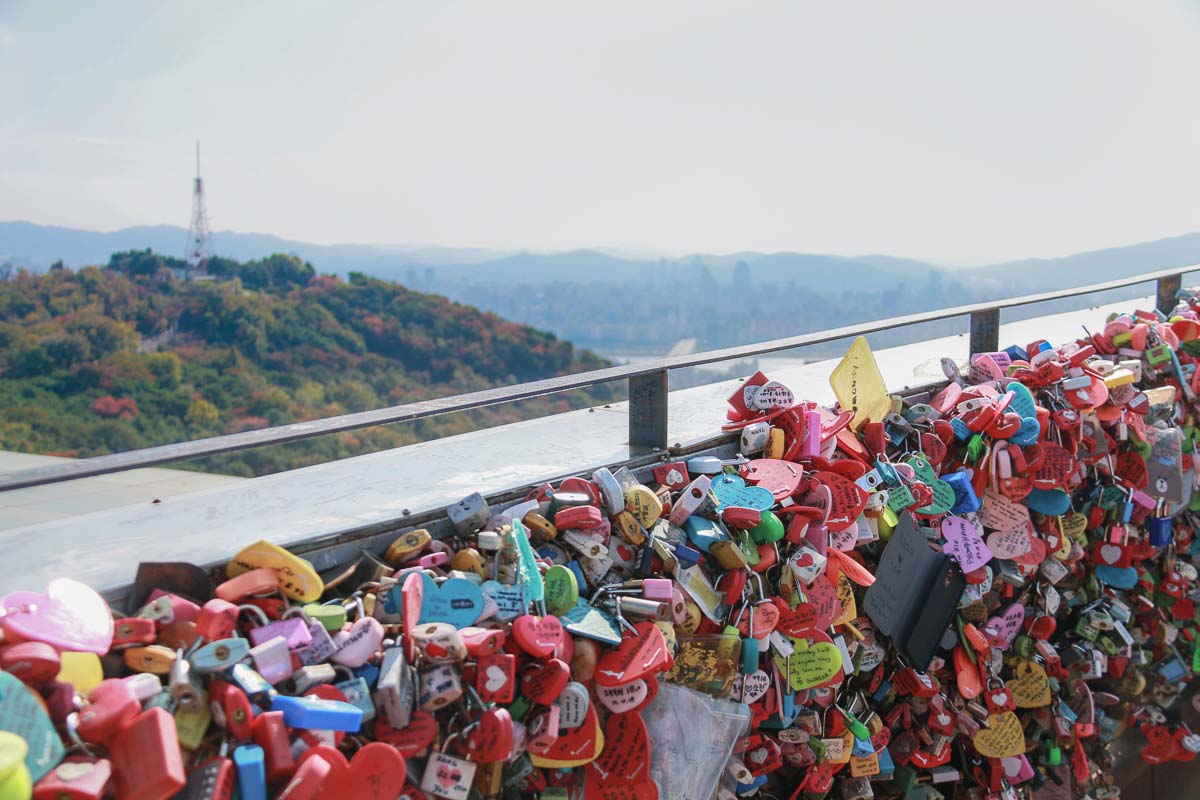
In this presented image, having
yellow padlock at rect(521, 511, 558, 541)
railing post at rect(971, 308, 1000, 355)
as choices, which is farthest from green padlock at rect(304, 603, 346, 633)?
railing post at rect(971, 308, 1000, 355)

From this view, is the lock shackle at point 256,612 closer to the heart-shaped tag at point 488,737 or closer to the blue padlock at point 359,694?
the blue padlock at point 359,694

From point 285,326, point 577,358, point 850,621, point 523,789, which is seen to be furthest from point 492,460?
point 577,358

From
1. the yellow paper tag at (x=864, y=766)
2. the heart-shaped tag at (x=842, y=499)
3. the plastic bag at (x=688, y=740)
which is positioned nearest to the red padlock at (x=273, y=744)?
the plastic bag at (x=688, y=740)

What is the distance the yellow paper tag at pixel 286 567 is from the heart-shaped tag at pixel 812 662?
132 centimetres

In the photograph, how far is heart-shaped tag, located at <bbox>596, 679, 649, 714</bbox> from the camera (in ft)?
6.59

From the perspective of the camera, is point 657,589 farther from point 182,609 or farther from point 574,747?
point 182,609

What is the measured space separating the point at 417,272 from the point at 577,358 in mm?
38173

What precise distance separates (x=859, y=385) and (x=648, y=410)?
80 centimetres

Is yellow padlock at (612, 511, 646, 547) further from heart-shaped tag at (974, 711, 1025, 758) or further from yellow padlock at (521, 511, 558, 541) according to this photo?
heart-shaped tag at (974, 711, 1025, 758)

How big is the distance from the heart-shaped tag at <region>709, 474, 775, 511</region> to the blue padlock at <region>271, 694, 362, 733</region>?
119cm

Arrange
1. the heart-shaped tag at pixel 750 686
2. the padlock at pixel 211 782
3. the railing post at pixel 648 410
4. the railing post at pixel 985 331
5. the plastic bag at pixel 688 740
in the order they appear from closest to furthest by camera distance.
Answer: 1. the padlock at pixel 211 782
2. the plastic bag at pixel 688 740
3. the heart-shaped tag at pixel 750 686
4. the railing post at pixel 648 410
5. the railing post at pixel 985 331

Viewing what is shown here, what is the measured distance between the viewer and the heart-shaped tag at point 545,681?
185cm

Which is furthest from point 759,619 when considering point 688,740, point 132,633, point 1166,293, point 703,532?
point 1166,293

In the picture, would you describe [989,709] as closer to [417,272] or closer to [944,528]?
[944,528]
